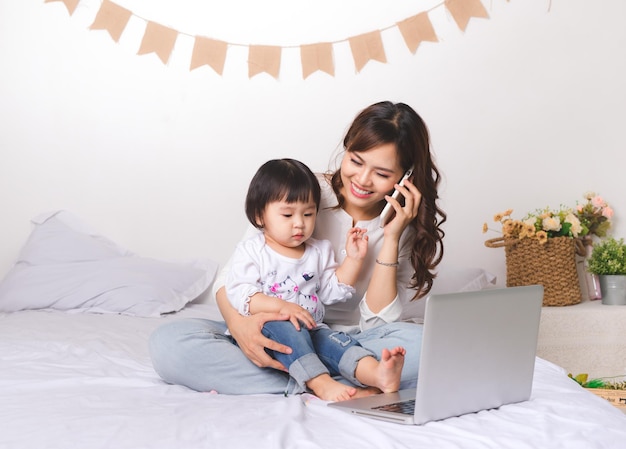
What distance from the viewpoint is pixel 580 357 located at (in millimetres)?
2795

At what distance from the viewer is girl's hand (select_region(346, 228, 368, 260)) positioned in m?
1.86

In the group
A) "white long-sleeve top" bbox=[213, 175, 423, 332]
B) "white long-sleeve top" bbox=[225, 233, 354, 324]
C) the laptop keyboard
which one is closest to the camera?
the laptop keyboard

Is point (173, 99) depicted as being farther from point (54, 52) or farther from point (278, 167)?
point (278, 167)

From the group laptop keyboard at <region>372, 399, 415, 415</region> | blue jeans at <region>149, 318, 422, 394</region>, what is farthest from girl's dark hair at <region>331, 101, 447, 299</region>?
laptop keyboard at <region>372, 399, 415, 415</region>

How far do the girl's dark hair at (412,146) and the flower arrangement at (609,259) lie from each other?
1.20 metres

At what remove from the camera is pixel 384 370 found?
1.46 m

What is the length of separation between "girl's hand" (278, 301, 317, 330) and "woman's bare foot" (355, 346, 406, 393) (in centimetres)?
14

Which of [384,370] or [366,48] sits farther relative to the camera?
[366,48]

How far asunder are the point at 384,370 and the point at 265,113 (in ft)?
5.99

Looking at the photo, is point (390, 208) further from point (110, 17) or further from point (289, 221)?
point (110, 17)

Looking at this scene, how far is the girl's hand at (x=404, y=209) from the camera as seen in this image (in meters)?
1.84

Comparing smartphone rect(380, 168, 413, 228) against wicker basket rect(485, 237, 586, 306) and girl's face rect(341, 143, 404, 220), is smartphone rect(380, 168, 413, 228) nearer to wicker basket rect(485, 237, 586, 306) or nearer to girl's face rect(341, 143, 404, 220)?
girl's face rect(341, 143, 404, 220)

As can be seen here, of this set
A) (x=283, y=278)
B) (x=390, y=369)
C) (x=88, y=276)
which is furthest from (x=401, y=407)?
(x=88, y=276)

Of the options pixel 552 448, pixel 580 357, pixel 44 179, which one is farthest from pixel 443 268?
pixel 552 448
